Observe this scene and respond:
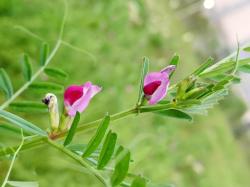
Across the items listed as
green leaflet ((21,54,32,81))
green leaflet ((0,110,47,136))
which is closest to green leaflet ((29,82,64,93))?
green leaflet ((21,54,32,81))

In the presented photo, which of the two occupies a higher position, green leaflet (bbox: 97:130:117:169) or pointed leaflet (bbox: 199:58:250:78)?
pointed leaflet (bbox: 199:58:250:78)

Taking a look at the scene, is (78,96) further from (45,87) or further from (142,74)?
(45,87)

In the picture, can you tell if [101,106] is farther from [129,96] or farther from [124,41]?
[124,41]

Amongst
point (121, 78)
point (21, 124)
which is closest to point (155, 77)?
point (21, 124)

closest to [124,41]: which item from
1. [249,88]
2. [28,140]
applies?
[28,140]

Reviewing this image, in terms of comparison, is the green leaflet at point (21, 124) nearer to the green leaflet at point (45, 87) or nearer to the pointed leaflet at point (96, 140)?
the pointed leaflet at point (96, 140)

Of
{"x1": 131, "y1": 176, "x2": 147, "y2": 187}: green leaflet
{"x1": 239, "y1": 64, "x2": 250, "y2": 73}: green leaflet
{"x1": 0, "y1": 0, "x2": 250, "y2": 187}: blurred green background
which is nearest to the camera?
{"x1": 131, "y1": 176, "x2": 147, "y2": 187}: green leaflet

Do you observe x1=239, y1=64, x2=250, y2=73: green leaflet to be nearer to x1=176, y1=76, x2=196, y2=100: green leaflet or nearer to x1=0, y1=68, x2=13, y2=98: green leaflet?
x1=176, y1=76, x2=196, y2=100: green leaflet
